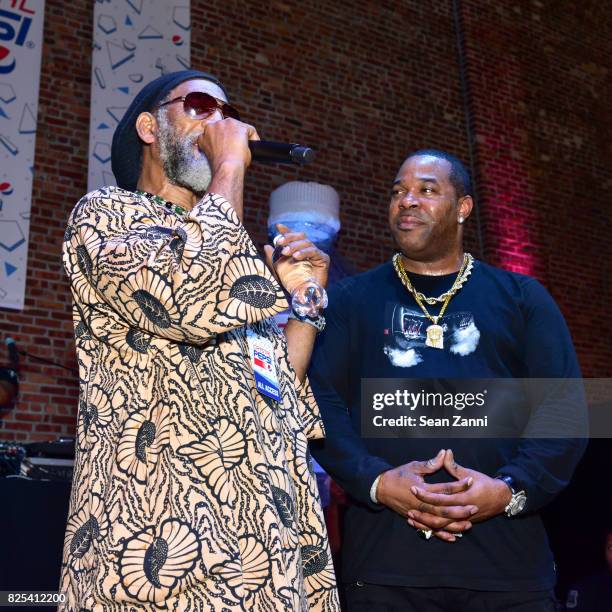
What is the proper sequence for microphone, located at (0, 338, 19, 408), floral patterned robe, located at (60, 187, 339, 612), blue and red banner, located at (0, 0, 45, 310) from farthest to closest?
blue and red banner, located at (0, 0, 45, 310)
microphone, located at (0, 338, 19, 408)
floral patterned robe, located at (60, 187, 339, 612)

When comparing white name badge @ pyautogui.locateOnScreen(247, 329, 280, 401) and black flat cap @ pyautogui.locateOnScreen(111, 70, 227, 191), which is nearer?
white name badge @ pyautogui.locateOnScreen(247, 329, 280, 401)

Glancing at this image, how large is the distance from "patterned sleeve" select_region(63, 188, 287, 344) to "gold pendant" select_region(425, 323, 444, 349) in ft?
2.66

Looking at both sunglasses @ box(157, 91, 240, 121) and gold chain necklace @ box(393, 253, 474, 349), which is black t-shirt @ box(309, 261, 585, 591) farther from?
sunglasses @ box(157, 91, 240, 121)

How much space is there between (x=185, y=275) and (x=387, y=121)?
19.7 ft

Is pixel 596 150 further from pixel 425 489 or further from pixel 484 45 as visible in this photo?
pixel 425 489

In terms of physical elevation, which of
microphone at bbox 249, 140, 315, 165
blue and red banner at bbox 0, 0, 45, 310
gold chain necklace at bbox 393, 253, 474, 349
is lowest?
gold chain necklace at bbox 393, 253, 474, 349

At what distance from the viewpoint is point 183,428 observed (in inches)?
56.3

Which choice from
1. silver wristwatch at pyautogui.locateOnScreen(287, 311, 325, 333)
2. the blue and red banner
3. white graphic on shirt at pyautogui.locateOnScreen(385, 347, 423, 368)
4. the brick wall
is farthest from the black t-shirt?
the brick wall

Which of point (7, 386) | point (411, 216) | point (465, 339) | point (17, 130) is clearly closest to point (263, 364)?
point (465, 339)

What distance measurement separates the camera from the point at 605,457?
6.92m

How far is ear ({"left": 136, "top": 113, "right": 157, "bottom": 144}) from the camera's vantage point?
1914 millimetres

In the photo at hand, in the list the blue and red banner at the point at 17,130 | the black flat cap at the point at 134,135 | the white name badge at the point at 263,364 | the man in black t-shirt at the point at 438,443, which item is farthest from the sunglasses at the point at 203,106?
the blue and red banner at the point at 17,130

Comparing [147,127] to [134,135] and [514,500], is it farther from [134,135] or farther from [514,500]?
[514,500]
